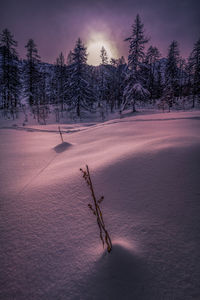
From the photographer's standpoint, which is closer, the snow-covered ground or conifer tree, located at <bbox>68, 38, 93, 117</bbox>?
the snow-covered ground

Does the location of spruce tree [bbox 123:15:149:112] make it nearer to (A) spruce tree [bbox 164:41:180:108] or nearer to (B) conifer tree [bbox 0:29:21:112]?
(A) spruce tree [bbox 164:41:180:108]

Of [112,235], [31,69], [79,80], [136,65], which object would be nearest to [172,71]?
[136,65]

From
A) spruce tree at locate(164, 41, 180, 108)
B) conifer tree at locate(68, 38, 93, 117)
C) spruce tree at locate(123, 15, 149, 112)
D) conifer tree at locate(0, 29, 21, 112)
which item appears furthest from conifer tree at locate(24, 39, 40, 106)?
spruce tree at locate(164, 41, 180, 108)

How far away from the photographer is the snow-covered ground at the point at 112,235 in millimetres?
785

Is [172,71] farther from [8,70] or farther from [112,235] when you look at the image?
[112,235]

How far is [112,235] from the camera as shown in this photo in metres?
1.10

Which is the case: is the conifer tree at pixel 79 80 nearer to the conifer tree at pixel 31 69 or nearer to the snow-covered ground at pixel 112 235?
the conifer tree at pixel 31 69

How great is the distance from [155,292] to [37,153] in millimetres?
3834

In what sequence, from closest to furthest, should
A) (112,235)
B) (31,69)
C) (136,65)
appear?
(112,235) → (136,65) → (31,69)

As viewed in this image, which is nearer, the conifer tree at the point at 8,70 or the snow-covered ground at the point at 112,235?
the snow-covered ground at the point at 112,235

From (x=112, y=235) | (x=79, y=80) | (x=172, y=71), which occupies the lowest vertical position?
(x=112, y=235)

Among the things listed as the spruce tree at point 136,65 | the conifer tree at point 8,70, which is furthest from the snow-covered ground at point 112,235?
the conifer tree at point 8,70

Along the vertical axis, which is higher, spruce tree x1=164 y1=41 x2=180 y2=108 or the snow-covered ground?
spruce tree x1=164 y1=41 x2=180 y2=108

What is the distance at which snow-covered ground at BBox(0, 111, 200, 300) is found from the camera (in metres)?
0.78
